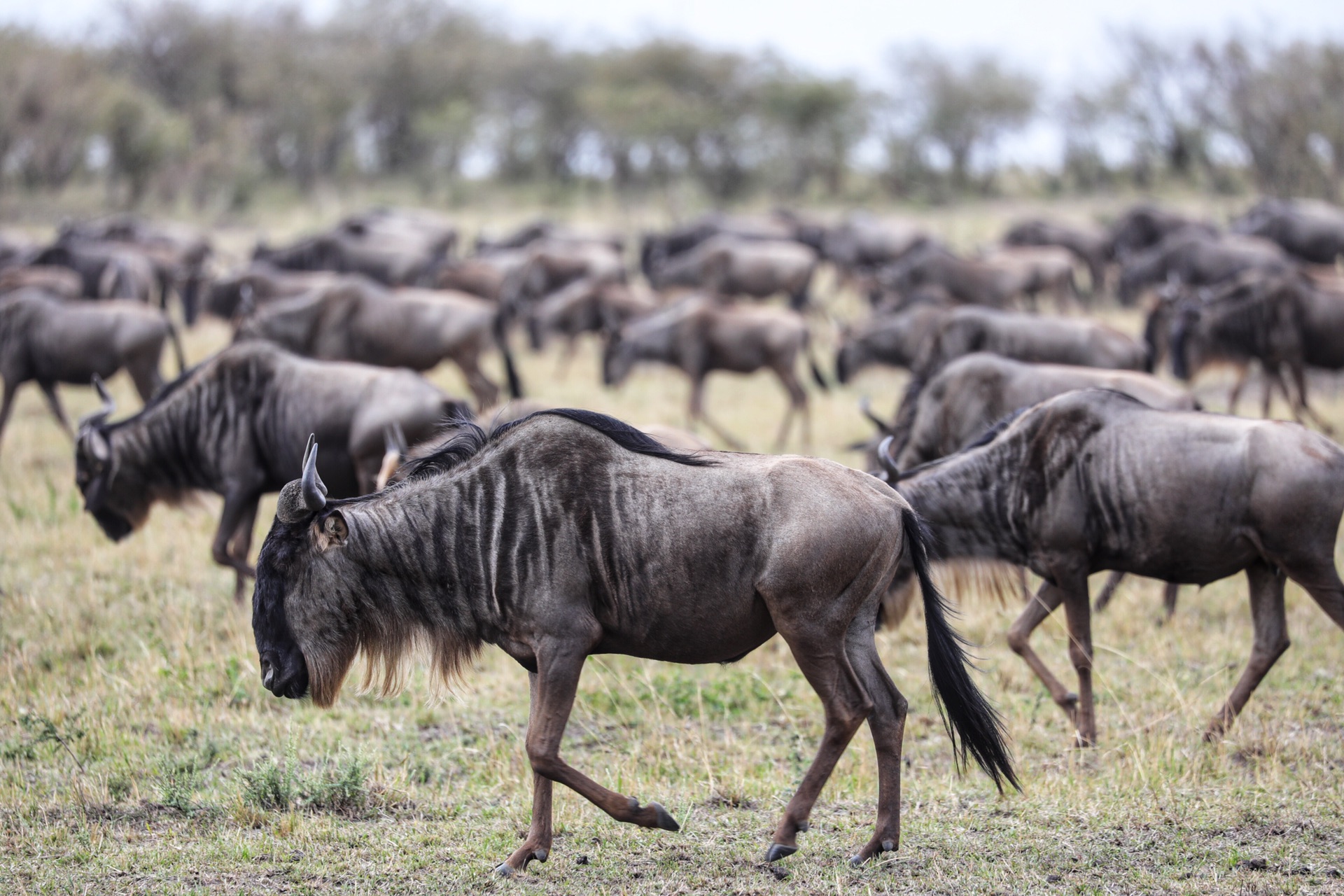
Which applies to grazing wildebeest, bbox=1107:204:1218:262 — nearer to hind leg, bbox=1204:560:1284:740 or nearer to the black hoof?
hind leg, bbox=1204:560:1284:740

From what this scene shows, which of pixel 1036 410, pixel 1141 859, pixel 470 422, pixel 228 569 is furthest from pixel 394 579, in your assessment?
pixel 228 569

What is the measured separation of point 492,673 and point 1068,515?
8.68 feet

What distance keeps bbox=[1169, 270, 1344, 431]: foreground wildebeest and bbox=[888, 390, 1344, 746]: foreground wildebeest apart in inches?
228

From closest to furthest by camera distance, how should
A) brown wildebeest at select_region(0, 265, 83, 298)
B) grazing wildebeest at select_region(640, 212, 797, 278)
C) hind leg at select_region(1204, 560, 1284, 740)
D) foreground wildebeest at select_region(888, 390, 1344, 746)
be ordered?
foreground wildebeest at select_region(888, 390, 1344, 746) → hind leg at select_region(1204, 560, 1284, 740) → brown wildebeest at select_region(0, 265, 83, 298) → grazing wildebeest at select_region(640, 212, 797, 278)

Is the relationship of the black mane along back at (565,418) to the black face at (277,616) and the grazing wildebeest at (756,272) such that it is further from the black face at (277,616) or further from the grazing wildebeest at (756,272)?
the grazing wildebeest at (756,272)

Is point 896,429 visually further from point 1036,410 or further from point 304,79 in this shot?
point 304,79

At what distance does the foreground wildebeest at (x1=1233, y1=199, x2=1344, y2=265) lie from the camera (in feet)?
61.3

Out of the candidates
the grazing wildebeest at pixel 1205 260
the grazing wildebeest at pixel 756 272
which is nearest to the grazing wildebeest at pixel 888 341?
the grazing wildebeest at pixel 1205 260

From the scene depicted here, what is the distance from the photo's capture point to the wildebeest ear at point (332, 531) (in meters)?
3.78

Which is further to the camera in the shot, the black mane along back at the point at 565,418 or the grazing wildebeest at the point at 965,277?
the grazing wildebeest at the point at 965,277

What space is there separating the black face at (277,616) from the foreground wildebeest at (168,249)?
10.9 metres

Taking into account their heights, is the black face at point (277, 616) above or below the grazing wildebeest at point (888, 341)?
above

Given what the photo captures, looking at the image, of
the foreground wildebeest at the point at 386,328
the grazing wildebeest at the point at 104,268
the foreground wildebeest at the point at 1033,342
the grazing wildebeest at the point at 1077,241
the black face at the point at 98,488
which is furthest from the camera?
the grazing wildebeest at the point at 1077,241

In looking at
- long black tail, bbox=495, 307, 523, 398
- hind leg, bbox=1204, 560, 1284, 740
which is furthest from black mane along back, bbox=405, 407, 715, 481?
long black tail, bbox=495, 307, 523, 398
